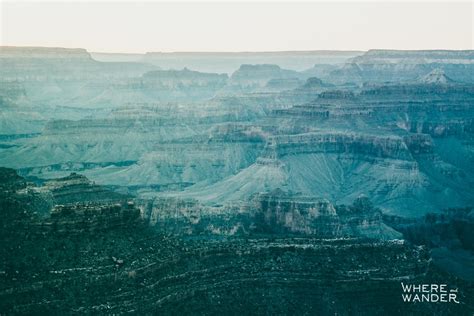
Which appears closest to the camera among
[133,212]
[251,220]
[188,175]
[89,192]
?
[133,212]

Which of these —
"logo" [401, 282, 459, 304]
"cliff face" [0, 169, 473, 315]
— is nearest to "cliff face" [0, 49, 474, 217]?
"cliff face" [0, 169, 473, 315]

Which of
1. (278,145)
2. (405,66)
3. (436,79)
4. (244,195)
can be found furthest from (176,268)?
(405,66)

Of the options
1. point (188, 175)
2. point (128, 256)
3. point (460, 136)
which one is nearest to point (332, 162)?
point (188, 175)

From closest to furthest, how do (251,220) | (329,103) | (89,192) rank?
(89,192) < (251,220) < (329,103)

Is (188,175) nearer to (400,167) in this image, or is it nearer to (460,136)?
(400,167)

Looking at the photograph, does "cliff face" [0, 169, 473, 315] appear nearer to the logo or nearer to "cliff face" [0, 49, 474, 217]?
the logo

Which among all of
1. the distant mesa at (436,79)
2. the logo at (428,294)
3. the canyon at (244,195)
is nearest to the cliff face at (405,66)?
the canyon at (244,195)

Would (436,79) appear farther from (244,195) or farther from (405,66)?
(244,195)

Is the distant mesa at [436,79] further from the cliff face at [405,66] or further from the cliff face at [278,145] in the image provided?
the cliff face at [405,66]

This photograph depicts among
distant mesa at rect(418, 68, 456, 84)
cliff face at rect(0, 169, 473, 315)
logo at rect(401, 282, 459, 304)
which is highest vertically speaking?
distant mesa at rect(418, 68, 456, 84)
